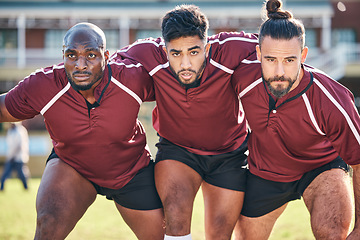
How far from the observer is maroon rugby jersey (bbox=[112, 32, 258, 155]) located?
4629mm

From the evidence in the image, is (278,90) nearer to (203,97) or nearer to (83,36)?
(203,97)

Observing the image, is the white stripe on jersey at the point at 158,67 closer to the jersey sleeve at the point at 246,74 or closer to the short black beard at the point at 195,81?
the short black beard at the point at 195,81

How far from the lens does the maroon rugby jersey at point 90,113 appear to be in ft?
14.7

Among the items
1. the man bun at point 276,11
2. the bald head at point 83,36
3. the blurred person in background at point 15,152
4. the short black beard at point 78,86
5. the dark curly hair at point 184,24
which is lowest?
the blurred person in background at point 15,152

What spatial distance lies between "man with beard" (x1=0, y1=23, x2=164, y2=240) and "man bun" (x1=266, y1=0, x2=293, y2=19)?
1328 mm

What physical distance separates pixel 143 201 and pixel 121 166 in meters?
0.44

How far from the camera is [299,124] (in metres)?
4.32

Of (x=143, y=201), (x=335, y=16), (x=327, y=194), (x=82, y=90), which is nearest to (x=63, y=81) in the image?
(x=82, y=90)

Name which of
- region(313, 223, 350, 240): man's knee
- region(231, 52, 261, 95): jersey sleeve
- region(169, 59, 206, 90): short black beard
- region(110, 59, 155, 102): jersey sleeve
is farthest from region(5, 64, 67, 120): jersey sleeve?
region(313, 223, 350, 240): man's knee

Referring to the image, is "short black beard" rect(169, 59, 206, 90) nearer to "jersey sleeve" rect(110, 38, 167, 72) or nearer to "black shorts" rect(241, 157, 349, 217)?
"jersey sleeve" rect(110, 38, 167, 72)

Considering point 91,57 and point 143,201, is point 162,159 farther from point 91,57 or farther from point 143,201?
point 91,57

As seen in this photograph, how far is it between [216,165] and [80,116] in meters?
1.46

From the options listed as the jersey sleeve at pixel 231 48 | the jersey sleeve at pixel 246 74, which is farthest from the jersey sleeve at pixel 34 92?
the jersey sleeve at pixel 246 74

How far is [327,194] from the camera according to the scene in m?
4.30
